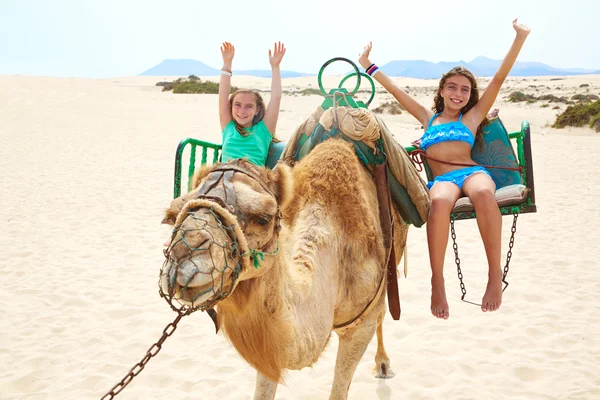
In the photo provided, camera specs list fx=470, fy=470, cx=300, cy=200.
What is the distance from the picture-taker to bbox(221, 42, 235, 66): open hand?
12.1 ft

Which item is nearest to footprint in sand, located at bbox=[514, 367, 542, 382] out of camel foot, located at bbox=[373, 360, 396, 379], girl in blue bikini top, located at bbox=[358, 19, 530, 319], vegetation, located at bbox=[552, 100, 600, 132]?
camel foot, located at bbox=[373, 360, 396, 379]

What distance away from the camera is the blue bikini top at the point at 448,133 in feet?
11.5

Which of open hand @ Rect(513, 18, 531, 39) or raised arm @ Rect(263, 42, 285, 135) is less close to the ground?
open hand @ Rect(513, 18, 531, 39)

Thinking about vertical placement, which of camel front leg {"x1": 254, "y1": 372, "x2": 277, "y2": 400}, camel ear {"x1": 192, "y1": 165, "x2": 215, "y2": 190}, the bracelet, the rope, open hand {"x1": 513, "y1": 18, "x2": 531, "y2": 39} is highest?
open hand {"x1": 513, "y1": 18, "x2": 531, "y2": 39}

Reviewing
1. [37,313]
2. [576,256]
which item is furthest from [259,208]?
[576,256]

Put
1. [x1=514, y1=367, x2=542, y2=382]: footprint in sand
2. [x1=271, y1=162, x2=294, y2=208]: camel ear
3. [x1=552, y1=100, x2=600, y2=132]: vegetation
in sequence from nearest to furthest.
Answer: [x1=271, y1=162, x2=294, y2=208]: camel ear
[x1=514, y1=367, x2=542, y2=382]: footprint in sand
[x1=552, y1=100, x2=600, y2=132]: vegetation

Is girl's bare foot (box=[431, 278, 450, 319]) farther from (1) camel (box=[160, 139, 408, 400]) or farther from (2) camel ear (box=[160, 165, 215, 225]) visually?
(2) camel ear (box=[160, 165, 215, 225])

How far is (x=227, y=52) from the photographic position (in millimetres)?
3727

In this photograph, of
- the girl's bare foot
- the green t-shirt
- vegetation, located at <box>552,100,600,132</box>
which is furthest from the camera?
vegetation, located at <box>552,100,600,132</box>

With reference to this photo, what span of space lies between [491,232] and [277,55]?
6.95ft

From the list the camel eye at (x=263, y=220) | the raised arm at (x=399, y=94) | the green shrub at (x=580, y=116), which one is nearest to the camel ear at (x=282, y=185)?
the camel eye at (x=263, y=220)

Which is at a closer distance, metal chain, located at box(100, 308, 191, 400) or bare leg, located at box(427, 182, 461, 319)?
metal chain, located at box(100, 308, 191, 400)

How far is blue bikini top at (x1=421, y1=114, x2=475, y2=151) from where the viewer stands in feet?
11.5

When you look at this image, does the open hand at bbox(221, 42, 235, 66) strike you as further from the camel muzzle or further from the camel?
the camel muzzle
